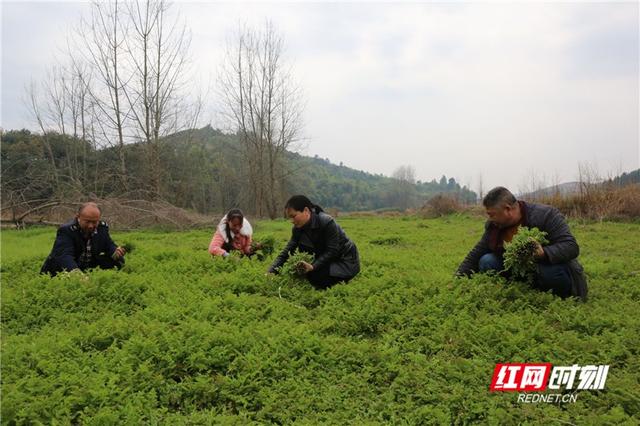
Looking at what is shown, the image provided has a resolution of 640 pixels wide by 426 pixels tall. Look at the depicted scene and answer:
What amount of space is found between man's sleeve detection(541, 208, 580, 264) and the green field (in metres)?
0.47

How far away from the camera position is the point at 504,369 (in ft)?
11.5

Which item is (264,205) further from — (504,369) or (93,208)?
(504,369)

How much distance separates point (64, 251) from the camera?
6.17 metres

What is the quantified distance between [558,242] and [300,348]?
9.45 ft

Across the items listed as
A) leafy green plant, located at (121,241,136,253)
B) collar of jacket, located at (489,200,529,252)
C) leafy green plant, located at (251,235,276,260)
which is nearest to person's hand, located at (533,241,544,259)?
collar of jacket, located at (489,200,529,252)

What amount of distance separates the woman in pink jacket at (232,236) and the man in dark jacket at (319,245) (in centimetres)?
177

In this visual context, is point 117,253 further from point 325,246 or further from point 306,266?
point 325,246

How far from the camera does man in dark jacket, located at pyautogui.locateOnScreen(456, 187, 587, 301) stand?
4.67m

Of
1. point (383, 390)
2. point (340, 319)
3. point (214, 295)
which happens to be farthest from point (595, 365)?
point (214, 295)

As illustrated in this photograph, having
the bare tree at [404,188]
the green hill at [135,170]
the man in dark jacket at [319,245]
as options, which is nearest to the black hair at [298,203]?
the man in dark jacket at [319,245]

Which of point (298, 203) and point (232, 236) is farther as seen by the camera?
point (232, 236)

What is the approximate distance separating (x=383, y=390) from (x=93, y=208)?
4.73m

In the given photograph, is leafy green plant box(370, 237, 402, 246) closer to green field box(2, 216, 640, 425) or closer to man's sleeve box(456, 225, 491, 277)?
green field box(2, 216, 640, 425)

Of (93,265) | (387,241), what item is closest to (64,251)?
(93,265)
